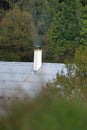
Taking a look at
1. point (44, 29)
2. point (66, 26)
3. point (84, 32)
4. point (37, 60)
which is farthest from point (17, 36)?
point (37, 60)

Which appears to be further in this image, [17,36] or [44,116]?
[17,36]

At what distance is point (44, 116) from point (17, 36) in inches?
840

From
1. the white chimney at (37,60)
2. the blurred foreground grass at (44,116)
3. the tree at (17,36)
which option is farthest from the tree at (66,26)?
the blurred foreground grass at (44,116)

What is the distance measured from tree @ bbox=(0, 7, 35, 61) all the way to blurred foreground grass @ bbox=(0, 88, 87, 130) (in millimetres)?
20342

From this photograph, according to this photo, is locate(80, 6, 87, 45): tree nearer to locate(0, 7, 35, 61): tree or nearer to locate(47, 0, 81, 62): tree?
locate(47, 0, 81, 62): tree

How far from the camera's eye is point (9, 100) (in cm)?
254

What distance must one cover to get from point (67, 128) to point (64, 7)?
23.5m

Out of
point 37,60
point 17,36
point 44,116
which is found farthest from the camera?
point 17,36

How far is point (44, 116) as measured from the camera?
2336 mm

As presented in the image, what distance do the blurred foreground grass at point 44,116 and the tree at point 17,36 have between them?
2034cm

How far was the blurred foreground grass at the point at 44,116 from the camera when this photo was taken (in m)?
2.29

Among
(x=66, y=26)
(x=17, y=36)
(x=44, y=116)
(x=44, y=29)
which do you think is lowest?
(x=17, y=36)

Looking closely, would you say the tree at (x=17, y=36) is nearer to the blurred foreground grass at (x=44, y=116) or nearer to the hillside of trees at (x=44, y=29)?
the hillside of trees at (x=44, y=29)

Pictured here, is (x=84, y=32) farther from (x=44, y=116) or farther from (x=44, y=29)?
(x=44, y=116)
